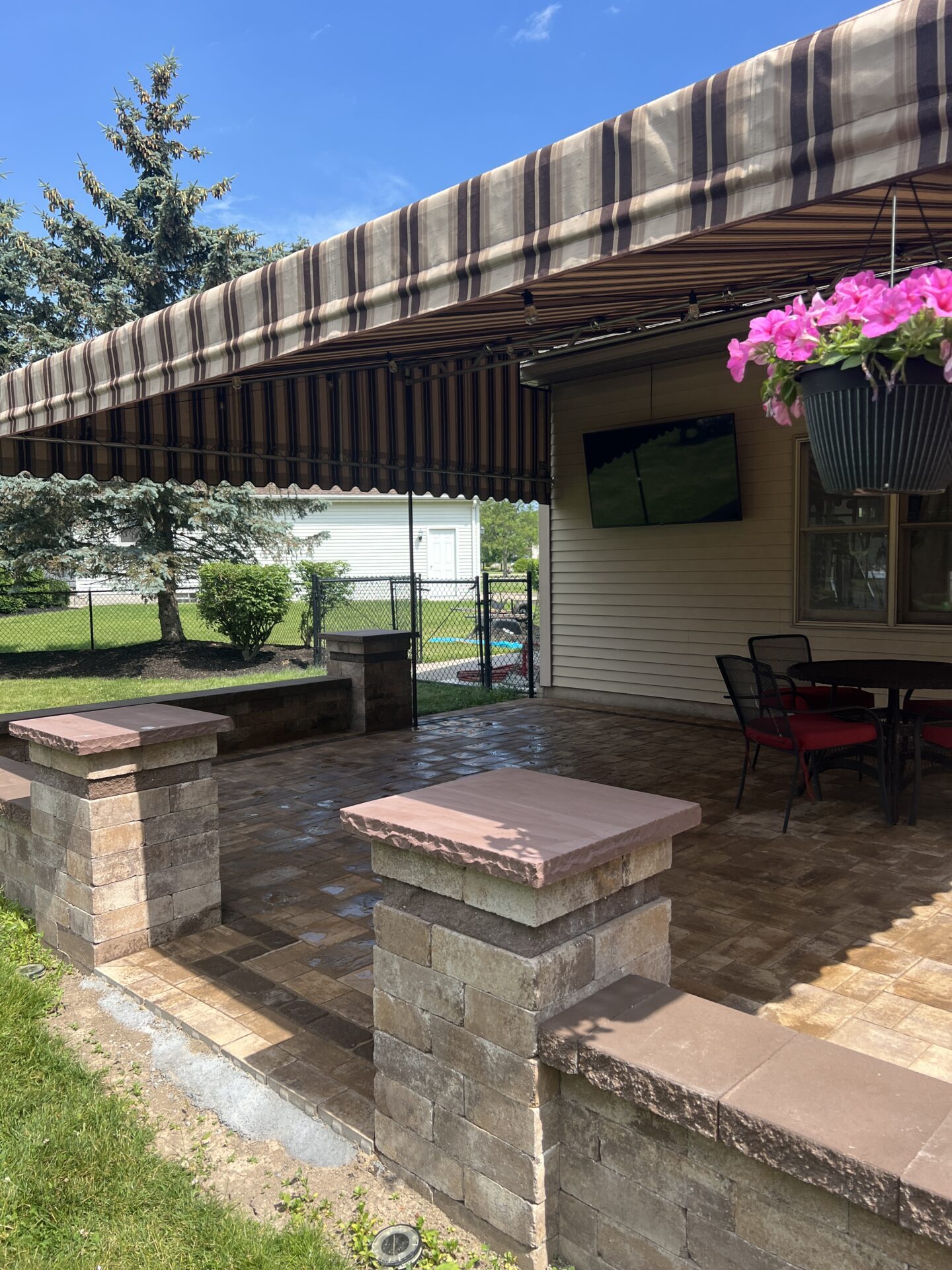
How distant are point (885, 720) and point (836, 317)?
360cm

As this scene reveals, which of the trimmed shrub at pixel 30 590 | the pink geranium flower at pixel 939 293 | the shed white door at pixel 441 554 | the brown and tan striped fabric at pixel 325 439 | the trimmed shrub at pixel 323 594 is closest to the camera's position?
the pink geranium flower at pixel 939 293

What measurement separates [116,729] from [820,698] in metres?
4.28

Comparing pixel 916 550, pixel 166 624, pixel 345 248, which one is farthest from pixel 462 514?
pixel 345 248

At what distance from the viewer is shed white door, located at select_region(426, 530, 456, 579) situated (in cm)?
2381

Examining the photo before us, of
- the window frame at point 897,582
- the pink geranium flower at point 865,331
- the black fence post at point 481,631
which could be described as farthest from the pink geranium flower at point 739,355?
the black fence post at point 481,631

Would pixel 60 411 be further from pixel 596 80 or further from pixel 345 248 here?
pixel 596 80

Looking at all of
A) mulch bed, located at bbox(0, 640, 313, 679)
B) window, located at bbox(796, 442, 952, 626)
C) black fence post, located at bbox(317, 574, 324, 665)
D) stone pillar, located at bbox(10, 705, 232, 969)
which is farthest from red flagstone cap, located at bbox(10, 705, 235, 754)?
black fence post, located at bbox(317, 574, 324, 665)

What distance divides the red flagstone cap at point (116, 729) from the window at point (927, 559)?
207 inches

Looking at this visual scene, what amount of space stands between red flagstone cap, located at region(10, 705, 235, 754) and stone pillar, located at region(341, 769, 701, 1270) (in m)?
1.35

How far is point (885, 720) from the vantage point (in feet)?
Result: 15.5

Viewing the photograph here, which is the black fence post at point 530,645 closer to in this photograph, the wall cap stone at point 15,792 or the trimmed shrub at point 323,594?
the trimmed shrub at point 323,594

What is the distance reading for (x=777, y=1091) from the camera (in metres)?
1.45

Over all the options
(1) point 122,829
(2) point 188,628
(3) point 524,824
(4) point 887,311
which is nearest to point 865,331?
(4) point 887,311

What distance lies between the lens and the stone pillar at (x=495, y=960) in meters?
1.70
